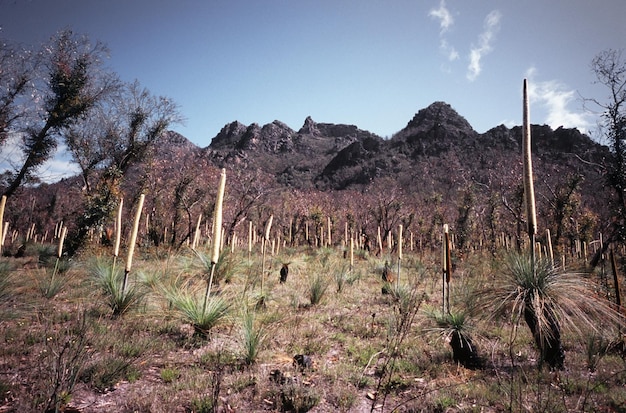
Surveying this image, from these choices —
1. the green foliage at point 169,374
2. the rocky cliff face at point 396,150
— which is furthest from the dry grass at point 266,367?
the rocky cliff face at point 396,150

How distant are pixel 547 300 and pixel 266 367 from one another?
4010mm

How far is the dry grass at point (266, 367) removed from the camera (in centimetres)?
329

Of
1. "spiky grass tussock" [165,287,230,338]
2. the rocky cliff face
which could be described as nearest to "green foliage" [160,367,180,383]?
"spiky grass tussock" [165,287,230,338]

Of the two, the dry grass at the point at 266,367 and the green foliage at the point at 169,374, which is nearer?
the dry grass at the point at 266,367

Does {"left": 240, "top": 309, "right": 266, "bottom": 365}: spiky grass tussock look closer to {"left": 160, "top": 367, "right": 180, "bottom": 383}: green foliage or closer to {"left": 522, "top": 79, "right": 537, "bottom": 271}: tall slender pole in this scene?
{"left": 160, "top": 367, "right": 180, "bottom": 383}: green foliage

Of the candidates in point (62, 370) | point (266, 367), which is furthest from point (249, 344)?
point (62, 370)

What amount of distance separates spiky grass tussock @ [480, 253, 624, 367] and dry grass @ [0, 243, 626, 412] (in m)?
0.35

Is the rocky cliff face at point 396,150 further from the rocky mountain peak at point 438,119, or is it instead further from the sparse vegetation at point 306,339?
the sparse vegetation at point 306,339

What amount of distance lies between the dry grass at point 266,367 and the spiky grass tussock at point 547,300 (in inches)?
13.9

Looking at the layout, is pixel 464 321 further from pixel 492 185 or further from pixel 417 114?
pixel 417 114

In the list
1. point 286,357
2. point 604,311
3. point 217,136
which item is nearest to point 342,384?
point 286,357

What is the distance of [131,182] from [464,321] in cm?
2705

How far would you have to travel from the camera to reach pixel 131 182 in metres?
24.7

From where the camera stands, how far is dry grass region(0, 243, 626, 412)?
10.8 feet
